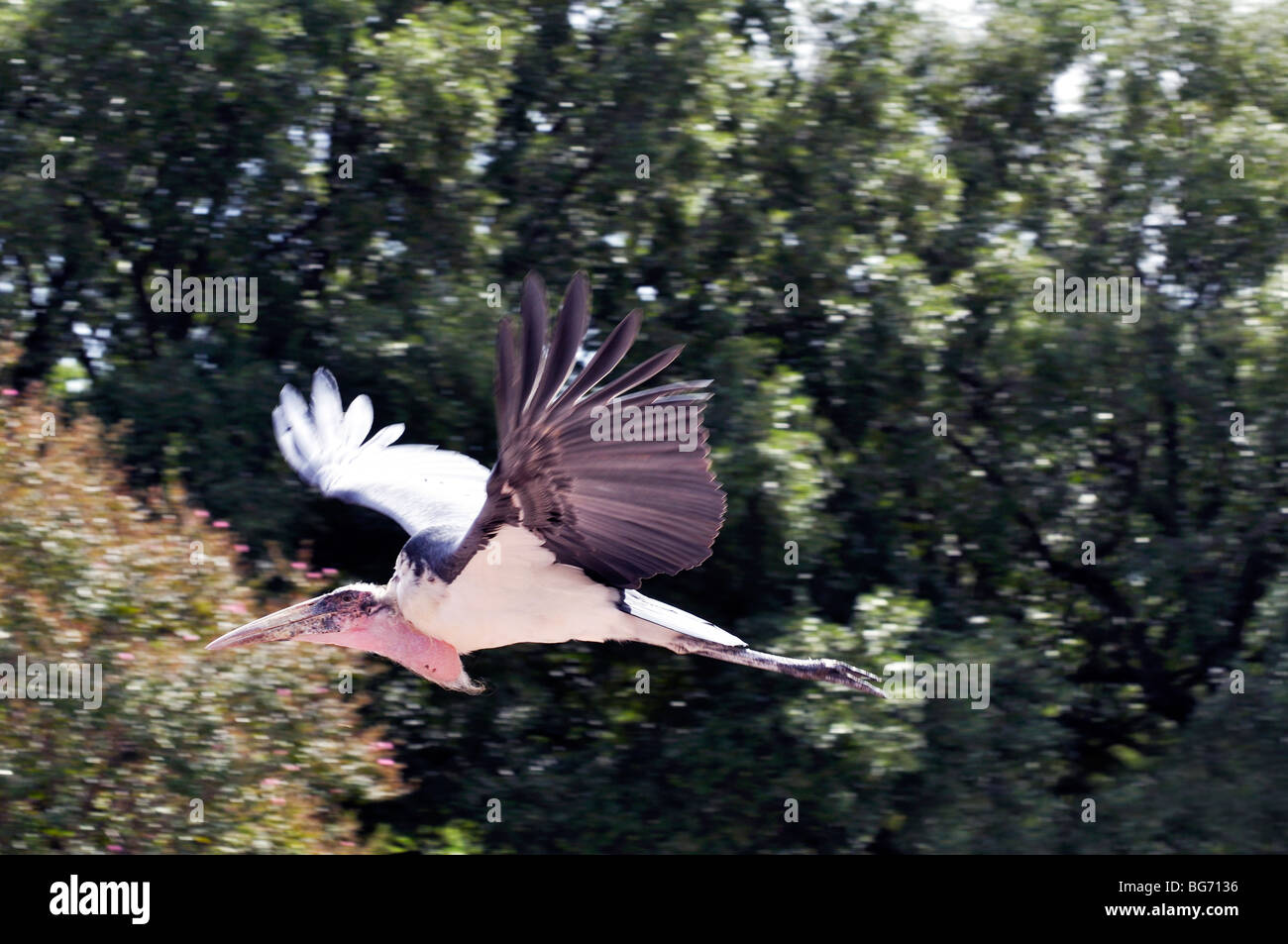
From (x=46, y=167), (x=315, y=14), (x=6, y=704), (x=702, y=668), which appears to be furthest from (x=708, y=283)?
(x=6, y=704)

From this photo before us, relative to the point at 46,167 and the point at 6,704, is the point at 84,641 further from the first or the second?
the point at 46,167

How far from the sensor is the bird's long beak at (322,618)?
5.27 metres

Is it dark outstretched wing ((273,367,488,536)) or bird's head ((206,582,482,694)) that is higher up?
dark outstretched wing ((273,367,488,536))

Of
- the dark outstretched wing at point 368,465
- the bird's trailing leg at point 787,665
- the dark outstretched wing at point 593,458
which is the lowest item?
the bird's trailing leg at point 787,665

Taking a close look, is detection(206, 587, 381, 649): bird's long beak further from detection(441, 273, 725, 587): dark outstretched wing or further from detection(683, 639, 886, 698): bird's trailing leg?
detection(683, 639, 886, 698): bird's trailing leg

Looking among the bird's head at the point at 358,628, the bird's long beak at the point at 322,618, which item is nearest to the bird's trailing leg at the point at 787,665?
the bird's head at the point at 358,628

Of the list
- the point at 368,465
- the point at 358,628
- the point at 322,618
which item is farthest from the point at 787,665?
the point at 368,465

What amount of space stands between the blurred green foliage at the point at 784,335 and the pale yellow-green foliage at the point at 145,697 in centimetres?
80

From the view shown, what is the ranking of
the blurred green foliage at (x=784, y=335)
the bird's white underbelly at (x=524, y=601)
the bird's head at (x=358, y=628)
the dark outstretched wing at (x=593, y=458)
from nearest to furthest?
the dark outstretched wing at (x=593, y=458)
the bird's white underbelly at (x=524, y=601)
the bird's head at (x=358, y=628)
the blurred green foliage at (x=784, y=335)

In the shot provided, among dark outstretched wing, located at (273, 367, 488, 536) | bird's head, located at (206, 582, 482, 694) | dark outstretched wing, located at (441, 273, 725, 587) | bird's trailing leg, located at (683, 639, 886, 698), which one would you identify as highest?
dark outstretched wing, located at (273, 367, 488, 536)

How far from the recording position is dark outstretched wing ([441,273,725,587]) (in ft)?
13.4

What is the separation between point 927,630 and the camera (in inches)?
325

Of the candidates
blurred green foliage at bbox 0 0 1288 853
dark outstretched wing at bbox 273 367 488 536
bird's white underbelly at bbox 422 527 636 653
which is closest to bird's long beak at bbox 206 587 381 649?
bird's white underbelly at bbox 422 527 636 653

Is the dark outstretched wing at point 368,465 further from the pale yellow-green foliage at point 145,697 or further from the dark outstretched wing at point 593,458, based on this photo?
the dark outstretched wing at point 593,458
